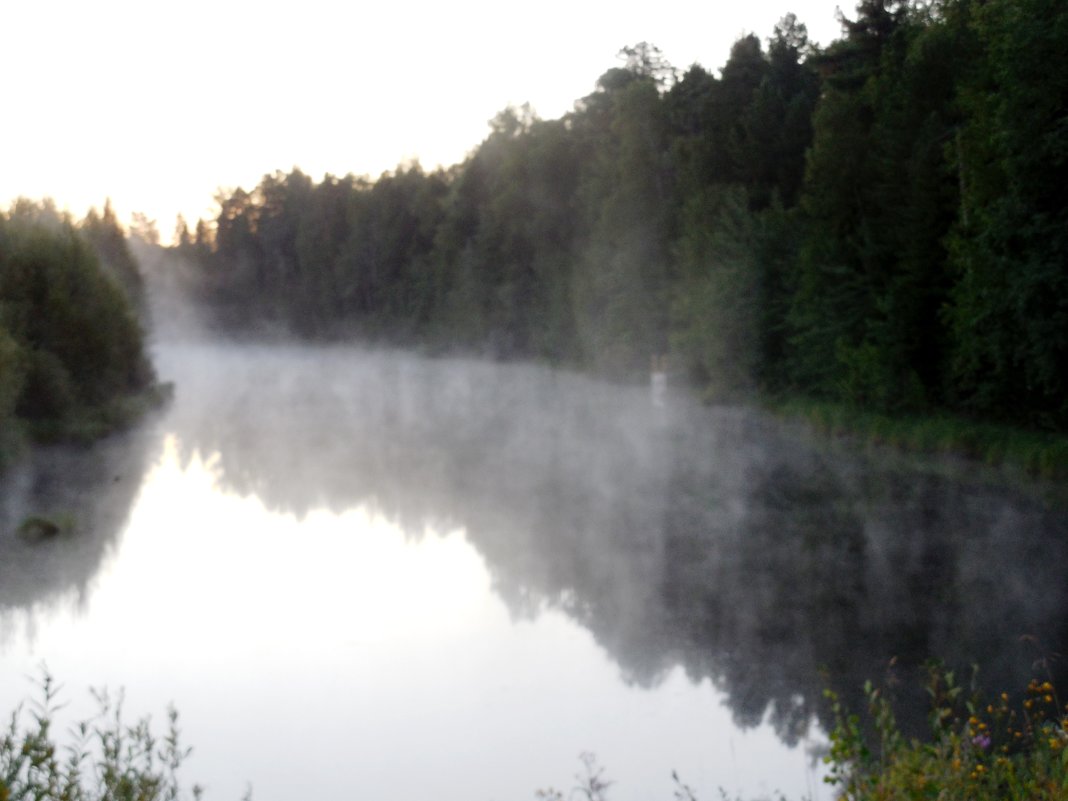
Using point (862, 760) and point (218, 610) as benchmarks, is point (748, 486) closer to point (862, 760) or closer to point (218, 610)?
point (218, 610)

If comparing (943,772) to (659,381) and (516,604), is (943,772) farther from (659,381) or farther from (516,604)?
(659,381)

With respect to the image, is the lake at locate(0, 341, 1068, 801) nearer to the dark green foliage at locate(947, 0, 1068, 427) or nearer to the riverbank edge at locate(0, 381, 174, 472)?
the riverbank edge at locate(0, 381, 174, 472)

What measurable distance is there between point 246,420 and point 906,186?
2020cm

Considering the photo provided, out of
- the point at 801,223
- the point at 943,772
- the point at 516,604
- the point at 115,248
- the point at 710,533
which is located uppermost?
the point at 801,223

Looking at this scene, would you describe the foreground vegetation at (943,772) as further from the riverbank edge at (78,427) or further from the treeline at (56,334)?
the treeline at (56,334)

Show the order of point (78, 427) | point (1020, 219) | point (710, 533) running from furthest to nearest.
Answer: point (78, 427) < point (1020, 219) < point (710, 533)

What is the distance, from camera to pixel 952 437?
928 inches

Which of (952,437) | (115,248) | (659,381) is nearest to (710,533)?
(952,437)

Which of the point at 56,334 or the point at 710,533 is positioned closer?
the point at 710,533

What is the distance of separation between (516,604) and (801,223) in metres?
24.7

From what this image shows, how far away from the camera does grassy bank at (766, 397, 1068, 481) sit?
2053 centimetres

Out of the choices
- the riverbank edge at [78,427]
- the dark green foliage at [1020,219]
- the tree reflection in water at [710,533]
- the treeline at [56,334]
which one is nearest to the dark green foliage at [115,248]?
the treeline at [56,334]

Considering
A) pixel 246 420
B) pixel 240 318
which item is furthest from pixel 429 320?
pixel 246 420

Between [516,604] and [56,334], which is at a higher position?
[56,334]
